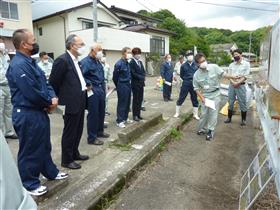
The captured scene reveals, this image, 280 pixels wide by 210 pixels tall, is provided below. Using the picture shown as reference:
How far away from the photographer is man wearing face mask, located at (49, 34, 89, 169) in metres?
3.89

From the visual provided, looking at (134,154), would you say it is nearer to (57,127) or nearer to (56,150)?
(56,150)

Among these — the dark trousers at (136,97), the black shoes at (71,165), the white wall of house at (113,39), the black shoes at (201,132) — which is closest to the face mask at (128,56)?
the dark trousers at (136,97)

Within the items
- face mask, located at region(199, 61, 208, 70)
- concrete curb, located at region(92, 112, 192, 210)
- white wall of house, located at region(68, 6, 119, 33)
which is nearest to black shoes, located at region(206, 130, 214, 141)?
concrete curb, located at region(92, 112, 192, 210)

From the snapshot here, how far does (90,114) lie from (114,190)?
1840 mm

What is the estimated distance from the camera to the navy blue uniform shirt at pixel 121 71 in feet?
20.9

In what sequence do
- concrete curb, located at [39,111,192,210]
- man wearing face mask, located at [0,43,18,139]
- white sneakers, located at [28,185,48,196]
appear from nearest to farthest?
white sneakers, located at [28,185,48,196] → concrete curb, located at [39,111,192,210] → man wearing face mask, located at [0,43,18,139]

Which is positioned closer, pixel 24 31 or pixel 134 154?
pixel 24 31

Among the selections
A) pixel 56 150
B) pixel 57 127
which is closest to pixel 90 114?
A: pixel 56 150

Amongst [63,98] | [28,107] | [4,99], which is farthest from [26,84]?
[4,99]

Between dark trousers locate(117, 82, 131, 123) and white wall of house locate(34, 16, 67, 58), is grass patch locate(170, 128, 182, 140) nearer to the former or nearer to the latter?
dark trousers locate(117, 82, 131, 123)

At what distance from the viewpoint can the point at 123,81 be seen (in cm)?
642

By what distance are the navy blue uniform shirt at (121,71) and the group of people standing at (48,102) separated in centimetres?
93

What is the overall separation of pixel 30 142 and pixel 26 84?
62cm

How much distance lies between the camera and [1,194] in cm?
128
